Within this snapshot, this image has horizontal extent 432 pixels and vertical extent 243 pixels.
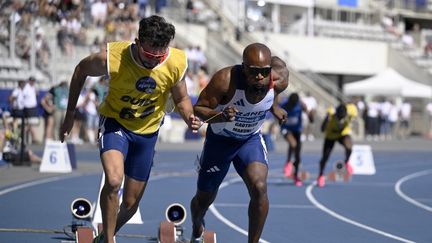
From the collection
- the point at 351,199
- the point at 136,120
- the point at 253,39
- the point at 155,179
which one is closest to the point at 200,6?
the point at 253,39

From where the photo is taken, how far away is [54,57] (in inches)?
1179

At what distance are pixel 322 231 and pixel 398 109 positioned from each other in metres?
33.3

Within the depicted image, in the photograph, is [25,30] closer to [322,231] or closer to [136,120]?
[322,231]

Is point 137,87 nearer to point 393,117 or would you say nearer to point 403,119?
point 393,117

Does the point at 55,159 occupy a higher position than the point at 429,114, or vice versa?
the point at 55,159

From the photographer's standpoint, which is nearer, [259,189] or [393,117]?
[259,189]

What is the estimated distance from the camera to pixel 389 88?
1650 inches

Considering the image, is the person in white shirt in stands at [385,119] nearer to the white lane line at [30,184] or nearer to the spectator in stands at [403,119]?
the spectator in stands at [403,119]

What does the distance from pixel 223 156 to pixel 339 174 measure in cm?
1180

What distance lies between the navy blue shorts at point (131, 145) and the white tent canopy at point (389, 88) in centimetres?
3318

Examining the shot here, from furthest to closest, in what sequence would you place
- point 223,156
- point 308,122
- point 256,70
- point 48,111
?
point 308,122 → point 48,111 → point 223,156 → point 256,70

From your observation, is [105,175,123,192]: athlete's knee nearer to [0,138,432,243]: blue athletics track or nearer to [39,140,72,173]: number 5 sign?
[0,138,432,243]: blue athletics track

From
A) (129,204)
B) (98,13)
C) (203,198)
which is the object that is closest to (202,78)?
(98,13)

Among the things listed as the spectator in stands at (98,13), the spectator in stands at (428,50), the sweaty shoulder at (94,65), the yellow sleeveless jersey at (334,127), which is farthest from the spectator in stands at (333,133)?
the spectator in stands at (428,50)
